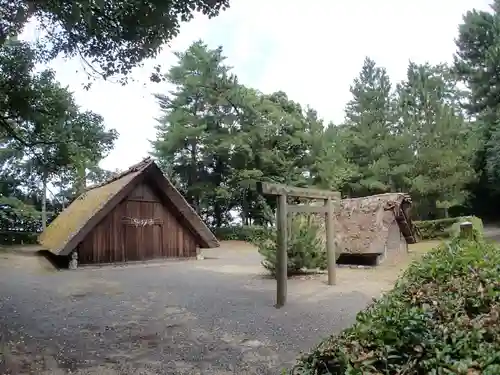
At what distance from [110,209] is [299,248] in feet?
21.3

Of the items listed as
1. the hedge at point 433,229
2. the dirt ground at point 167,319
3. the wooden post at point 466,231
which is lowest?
the dirt ground at point 167,319

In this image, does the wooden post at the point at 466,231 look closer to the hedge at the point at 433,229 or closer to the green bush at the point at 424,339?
the green bush at the point at 424,339

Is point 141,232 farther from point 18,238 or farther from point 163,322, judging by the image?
point 18,238

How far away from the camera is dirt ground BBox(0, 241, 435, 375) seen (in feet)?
15.0

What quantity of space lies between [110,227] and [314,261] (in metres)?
7.18

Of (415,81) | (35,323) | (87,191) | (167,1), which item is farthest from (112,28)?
(415,81)

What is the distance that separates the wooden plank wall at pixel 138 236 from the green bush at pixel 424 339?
13027 millimetres

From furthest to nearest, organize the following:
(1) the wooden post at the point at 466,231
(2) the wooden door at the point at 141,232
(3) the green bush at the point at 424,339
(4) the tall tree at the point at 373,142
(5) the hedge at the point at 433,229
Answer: (4) the tall tree at the point at 373,142 → (5) the hedge at the point at 433,229 → (2) the wooden door at the point at 141,232 → (1) the wooden post at the point at 466,231 → (3) the green bush at the point at 424,339

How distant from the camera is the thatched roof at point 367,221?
1312 cm

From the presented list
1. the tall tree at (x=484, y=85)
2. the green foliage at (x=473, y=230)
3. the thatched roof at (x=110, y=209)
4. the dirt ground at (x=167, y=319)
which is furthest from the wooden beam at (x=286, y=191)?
the tall tree at (x=484, y=85)

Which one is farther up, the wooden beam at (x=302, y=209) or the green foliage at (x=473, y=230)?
the wooden beam at (x=302, y=209)

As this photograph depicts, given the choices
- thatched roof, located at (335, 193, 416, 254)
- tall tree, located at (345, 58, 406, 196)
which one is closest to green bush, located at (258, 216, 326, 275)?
thatched roof, located at (335, 193, 416, 254)

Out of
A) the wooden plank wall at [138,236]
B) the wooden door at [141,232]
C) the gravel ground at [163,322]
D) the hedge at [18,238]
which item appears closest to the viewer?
the gravel ground at [163,322]

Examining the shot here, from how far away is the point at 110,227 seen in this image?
47.5ft
